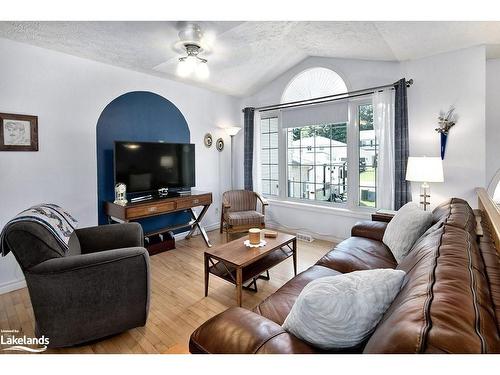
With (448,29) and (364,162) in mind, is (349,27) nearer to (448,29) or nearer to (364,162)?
(448,29)

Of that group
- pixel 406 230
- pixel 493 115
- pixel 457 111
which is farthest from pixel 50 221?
pixel 493 115

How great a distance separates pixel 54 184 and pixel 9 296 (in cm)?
112

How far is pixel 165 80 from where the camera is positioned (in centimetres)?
369

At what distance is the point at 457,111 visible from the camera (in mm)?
2797

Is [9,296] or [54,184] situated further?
[54,184]

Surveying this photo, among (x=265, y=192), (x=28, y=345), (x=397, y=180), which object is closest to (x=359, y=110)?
(x=397, y=180)

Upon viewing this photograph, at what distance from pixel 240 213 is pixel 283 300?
2.45m

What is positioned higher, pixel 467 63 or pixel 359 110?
pixel 467 63

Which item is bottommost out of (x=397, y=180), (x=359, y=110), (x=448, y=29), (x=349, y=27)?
(x=397, y=180)

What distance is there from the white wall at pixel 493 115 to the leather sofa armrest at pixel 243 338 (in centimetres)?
353

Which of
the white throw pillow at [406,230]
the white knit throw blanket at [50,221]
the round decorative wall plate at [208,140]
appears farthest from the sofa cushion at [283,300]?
the round decorative wall plate at [208,140]

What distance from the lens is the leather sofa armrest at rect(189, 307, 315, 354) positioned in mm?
935

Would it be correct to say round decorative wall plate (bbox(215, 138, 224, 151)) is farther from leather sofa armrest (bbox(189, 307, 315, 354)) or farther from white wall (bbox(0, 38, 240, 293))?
leather sofa armrest (bbox(189, 307, 315, 354))

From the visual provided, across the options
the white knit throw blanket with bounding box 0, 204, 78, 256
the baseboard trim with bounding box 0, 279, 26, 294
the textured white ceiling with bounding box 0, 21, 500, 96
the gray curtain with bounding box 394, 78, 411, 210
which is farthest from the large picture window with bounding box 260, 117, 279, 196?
the baseboard trim with bounding box 0, 279, 26, 294
